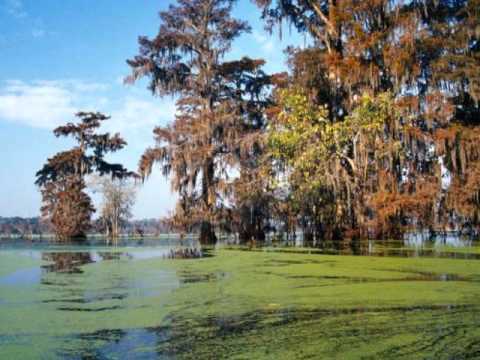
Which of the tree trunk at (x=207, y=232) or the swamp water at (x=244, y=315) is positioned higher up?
the tree trunk at (x=207, y=232)

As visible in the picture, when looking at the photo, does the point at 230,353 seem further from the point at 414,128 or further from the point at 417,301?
the point at 414,128

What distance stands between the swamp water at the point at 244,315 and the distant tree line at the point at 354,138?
835 cm

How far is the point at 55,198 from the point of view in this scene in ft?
95.5

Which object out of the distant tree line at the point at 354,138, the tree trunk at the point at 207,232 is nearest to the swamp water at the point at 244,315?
the distant tree line at the point at 354,138

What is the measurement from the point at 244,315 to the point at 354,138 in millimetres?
11521

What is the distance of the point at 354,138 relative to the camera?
14539 mm

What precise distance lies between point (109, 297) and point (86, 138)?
25550 mm

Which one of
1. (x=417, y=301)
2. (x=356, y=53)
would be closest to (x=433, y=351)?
(x=417, y=301)

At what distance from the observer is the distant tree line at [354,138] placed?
14469 millimetres

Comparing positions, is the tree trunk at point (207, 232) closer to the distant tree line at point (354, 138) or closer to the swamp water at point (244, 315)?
the distant tree line at point (354, 138)

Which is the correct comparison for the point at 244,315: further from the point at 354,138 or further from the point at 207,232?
the point at 207,232

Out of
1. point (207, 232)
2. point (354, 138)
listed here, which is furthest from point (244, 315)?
point (207, 232)

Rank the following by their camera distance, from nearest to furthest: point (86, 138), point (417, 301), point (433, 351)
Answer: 1. point (433, 351)
2. point (417, 301)
3. point (86, 138)

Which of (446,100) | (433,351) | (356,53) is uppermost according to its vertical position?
(356,53)
